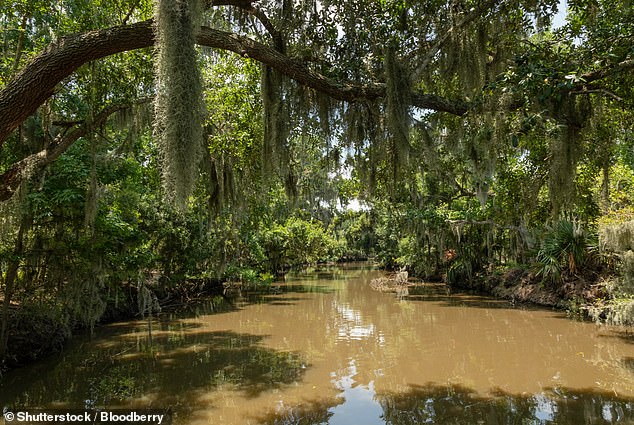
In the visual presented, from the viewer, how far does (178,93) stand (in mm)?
3152

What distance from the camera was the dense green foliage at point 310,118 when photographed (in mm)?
3859

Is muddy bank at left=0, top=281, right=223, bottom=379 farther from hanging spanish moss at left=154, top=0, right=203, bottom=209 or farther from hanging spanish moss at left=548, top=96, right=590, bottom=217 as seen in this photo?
hanging spanish moss at left=548, top=96, right=590, bottom=217

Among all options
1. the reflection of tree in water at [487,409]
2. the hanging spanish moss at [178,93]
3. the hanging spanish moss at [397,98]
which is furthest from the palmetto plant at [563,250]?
the hanging spanish moss at [178,93]

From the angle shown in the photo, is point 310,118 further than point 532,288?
No

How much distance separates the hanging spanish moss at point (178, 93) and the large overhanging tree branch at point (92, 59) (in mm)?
451

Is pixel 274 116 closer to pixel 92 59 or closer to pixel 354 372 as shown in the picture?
pixel 92 59

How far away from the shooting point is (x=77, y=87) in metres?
7.41

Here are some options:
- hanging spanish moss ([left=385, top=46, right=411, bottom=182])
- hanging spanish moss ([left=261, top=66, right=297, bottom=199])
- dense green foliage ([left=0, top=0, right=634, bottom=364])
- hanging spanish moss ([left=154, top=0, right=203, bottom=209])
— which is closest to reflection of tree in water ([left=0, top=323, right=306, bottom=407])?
dense green foliage ([left=0, top=0, right=634, bottom=364])

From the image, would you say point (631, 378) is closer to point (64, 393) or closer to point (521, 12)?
point (521, 12)

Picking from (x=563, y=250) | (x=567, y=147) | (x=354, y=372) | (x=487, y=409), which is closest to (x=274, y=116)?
(x=567, y=147)

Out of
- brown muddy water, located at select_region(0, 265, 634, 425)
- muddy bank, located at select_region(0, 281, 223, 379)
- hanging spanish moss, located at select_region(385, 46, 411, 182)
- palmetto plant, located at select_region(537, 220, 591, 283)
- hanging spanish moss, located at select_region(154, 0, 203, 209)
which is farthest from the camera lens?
palmetto plant, located at select_region(537, 220, 591, 283)

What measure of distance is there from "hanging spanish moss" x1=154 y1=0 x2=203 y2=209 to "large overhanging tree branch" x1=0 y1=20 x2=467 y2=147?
45 cm

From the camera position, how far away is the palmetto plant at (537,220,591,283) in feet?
39.1

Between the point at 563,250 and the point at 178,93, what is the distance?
40.3 ft
